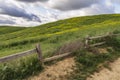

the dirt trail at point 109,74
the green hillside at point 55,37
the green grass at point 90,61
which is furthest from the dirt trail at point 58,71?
the dirt trail at point 109,74

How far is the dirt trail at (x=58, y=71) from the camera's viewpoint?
→ 12320 millimetres

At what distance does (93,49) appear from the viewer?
55.2ft

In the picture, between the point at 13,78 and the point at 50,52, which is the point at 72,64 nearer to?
the point at 50,52

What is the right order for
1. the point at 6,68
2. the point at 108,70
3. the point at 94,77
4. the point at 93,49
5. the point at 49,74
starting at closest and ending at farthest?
the point at 6,68, the point at 49,74, the point at 94,77, the point at 108,70, the point at 93,49

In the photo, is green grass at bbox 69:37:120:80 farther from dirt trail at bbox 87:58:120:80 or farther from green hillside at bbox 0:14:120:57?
green hillside at bbox 0:14:120:57

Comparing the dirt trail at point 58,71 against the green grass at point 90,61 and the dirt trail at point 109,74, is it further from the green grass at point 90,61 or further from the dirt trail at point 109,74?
the dirt trail at point 109,74

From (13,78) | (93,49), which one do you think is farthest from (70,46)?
(13,78)

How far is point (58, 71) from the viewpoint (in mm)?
13023

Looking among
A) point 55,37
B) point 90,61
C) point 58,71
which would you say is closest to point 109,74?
point 90,61

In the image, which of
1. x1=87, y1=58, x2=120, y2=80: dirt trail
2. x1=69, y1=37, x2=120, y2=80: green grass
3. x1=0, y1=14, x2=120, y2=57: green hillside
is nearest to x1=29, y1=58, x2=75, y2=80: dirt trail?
x1=69, y1=37, x2=120, y2=80: green grass

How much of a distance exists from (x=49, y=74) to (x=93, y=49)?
5.23m

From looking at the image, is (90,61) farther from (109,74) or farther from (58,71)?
(58,71)

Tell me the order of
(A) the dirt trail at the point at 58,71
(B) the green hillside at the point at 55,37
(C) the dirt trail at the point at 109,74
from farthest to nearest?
(B) the green hillside at the point at 55,37, (C) the dirt trail at the point at 109,74, (A) the dirt trail at the point at 58,71

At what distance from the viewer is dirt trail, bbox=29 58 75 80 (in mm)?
12320
